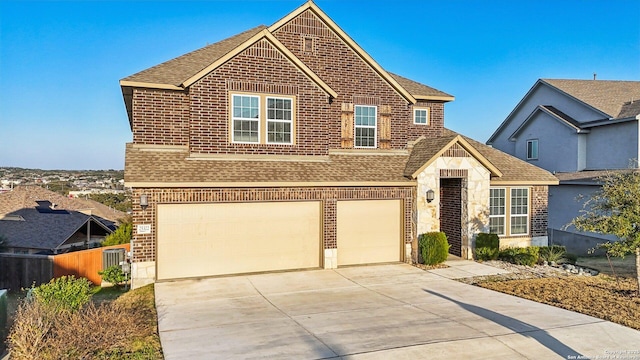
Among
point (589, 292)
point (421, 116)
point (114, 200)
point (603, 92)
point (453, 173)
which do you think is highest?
point (603, 92)

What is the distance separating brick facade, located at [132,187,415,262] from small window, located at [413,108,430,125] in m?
4.18

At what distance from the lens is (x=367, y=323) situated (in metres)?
8.87

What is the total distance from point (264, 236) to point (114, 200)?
57.3m

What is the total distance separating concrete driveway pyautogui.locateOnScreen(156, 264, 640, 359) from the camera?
7398 mm

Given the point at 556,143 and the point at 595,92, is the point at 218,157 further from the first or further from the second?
the point at 595,92

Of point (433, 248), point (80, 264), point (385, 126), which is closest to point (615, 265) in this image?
point (433, 248)

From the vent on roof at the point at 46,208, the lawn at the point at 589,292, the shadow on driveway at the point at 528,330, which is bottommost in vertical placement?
the lawn at the point at 589,292

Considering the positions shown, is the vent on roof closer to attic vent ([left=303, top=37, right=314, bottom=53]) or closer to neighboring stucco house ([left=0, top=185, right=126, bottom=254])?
neighboring stucco house ([left=0, top=185, right=126, bottom=254])

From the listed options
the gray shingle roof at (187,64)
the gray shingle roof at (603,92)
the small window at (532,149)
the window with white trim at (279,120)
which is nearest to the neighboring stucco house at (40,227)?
the gray shingle roof at (187,64)

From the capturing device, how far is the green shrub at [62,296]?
338 inches

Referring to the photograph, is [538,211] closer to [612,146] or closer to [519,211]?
[519,211]

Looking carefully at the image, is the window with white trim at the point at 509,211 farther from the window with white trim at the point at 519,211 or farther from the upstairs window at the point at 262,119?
the upstairs window at the point at 262,119

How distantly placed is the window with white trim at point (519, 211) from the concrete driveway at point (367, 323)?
649cm

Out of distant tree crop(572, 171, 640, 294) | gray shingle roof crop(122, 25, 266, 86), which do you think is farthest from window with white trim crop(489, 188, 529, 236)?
gray shingle roof crop(122, 25, 266, 86)
